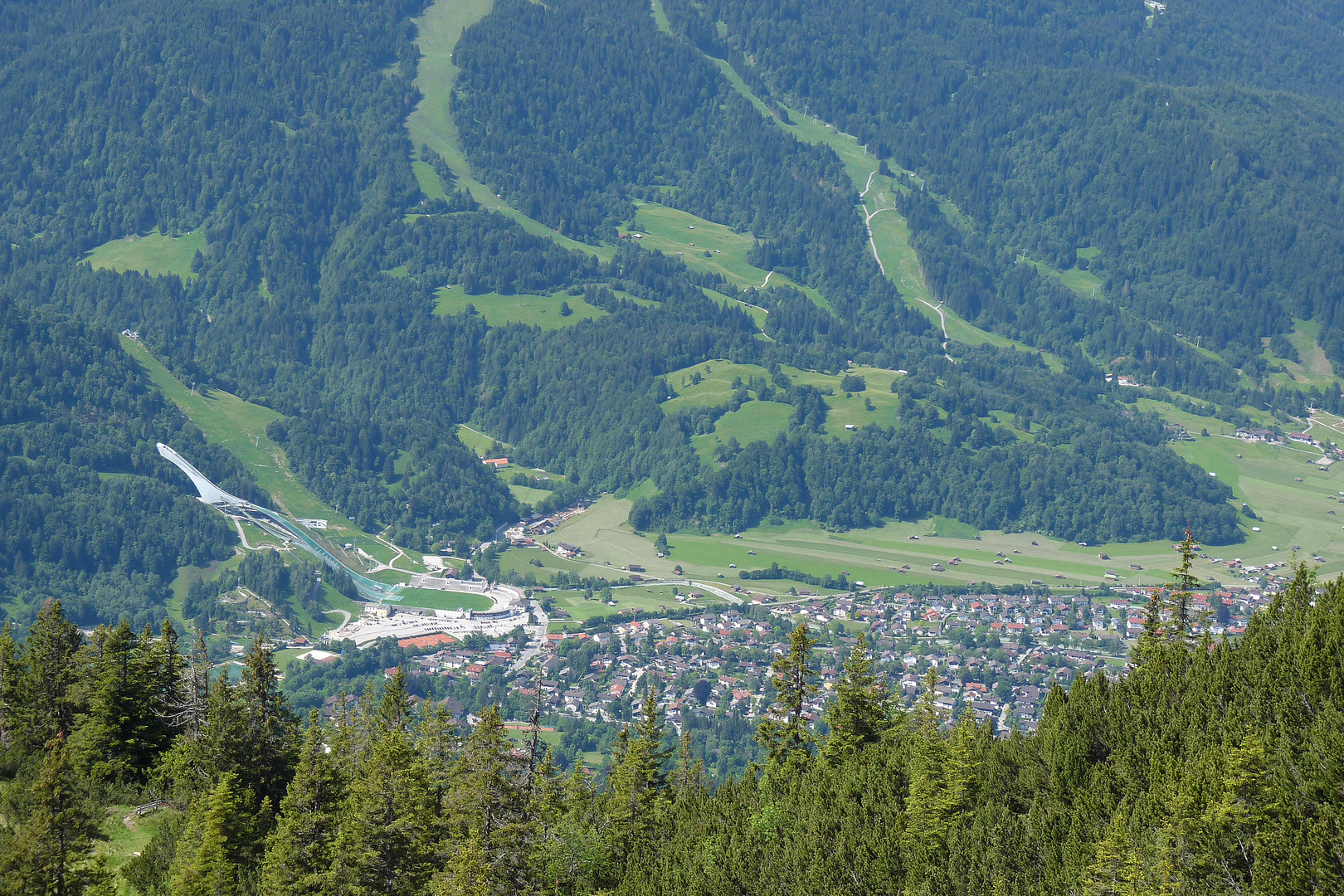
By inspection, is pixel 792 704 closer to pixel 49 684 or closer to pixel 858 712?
pixel 858 712

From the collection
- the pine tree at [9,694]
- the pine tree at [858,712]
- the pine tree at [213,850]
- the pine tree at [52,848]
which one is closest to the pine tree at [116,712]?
→ the pine tree at [9,694]

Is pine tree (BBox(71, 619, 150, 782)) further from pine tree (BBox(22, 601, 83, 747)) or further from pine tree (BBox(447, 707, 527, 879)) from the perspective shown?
pine tree (BBox(447, 707, 527, 879))

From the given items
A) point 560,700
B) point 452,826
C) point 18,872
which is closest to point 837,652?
point 560,700

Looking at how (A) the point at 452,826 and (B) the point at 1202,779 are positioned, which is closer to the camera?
(B) the point at 1202,779

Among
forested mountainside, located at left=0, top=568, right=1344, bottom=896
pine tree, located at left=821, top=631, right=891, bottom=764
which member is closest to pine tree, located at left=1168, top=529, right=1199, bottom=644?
forested mountainside, located at left=0, top=568, right=1344, bottom=896

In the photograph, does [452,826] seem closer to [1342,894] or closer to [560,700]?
[1342,894]

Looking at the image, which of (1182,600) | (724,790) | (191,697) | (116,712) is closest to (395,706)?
(191,697)

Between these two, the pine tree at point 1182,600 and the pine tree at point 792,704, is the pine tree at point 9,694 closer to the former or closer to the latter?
the pine tree at point 792,704
